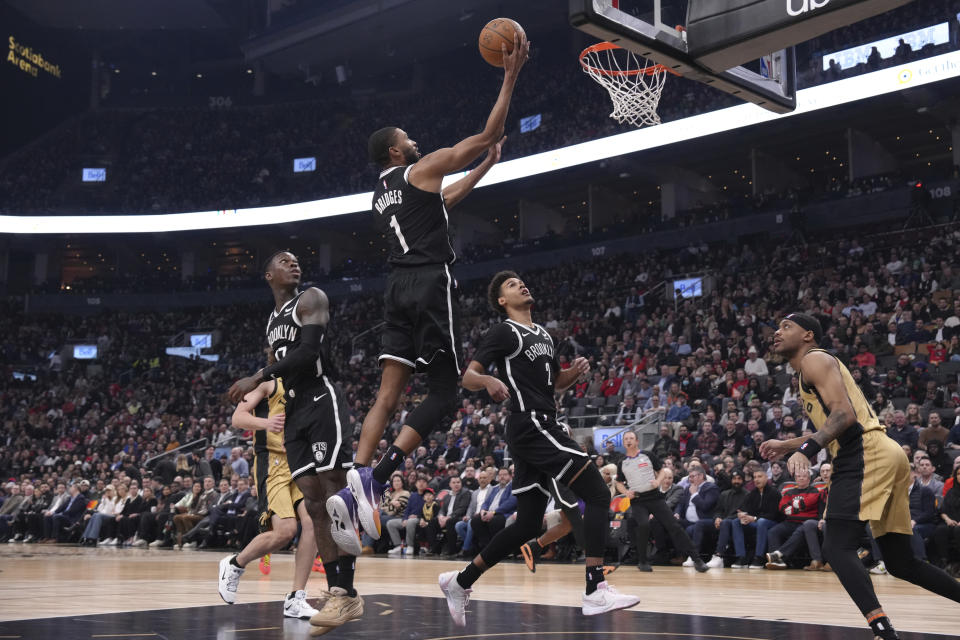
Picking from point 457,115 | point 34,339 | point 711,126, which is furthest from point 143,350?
point 711,126

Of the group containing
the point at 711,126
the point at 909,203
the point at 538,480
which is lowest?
the point at 538,480

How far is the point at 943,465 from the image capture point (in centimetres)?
1033

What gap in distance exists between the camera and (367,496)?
4277mm

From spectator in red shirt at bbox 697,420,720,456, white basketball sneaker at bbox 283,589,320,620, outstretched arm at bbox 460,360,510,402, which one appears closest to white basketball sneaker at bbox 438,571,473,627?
white basketball sneaker at bbox 283,589,320,620

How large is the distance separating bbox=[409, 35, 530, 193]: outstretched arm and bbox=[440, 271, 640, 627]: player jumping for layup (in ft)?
3.63

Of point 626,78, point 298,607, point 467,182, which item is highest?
point 626,78

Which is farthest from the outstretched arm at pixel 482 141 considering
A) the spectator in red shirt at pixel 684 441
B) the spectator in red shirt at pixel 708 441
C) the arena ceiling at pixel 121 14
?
the arena ceiling at pixel 121 14

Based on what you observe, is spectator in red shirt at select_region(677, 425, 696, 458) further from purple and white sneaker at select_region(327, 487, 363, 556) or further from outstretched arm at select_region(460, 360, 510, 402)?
purple and white sneaker at select_region(327, 487, 363, 556)

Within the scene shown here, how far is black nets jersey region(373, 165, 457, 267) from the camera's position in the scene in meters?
4.65

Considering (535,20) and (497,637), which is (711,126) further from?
(497,637)

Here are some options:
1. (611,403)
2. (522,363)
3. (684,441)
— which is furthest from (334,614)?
(611,403)

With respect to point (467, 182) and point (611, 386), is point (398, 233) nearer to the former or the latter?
point (467, 182)

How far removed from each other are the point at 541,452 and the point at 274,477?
172cm

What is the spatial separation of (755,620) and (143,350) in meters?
30.9
